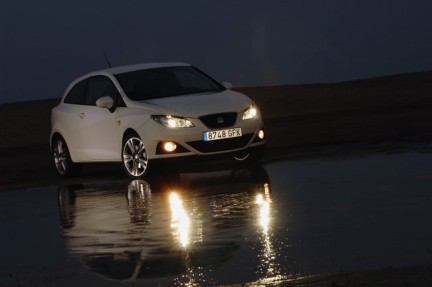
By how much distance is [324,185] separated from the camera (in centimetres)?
1366

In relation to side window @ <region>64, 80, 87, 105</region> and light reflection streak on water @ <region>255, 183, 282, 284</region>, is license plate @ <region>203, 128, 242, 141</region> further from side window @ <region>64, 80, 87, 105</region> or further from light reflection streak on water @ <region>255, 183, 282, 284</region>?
light reflection streak on water @ <region>255, 183, 282, 284</region>

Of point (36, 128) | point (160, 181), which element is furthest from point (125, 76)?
point (36, 128)

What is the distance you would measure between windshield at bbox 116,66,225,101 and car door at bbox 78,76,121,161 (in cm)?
29

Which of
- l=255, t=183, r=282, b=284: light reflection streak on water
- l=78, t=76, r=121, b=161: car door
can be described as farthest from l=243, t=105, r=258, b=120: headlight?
l=255, t=183, r=282, b=284: light reflection streak on water

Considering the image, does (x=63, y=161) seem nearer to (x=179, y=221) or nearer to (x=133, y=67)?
(x=133, y=67)

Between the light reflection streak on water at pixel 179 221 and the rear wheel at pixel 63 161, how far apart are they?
221 inches

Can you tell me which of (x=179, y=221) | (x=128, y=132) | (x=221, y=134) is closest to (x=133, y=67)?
(x=128, y=132)

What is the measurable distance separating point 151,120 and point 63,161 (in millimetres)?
3209

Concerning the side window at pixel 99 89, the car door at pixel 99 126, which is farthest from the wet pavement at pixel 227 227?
the side window at pixel 99 89

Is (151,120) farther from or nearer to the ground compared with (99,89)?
nearer to the ground

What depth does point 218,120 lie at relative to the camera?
16.7 metres

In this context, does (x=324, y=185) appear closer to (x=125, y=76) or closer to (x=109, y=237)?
(x=109, y=237)

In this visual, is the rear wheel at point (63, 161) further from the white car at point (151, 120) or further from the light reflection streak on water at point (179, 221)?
the light reflection streak on water at point (179, 221)

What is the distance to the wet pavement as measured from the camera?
27.8 ft
